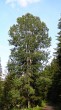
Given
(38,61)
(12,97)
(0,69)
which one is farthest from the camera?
(0,69)

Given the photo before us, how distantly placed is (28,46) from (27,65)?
306 cm

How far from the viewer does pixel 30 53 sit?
48.7 metres

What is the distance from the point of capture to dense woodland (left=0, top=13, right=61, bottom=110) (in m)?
47.4

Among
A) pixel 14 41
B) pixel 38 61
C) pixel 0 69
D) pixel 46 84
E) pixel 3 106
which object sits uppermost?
pixel 0 69

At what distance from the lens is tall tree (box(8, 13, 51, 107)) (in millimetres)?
48406

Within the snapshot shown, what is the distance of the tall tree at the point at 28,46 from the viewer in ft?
159

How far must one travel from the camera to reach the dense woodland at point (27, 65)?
4744 cm

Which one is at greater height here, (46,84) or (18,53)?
(18,53)

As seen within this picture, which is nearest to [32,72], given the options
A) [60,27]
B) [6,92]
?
[6,92]

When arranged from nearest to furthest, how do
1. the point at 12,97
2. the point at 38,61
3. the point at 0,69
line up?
the point at 12,97 < the point at 38,61 < the point at 0,69

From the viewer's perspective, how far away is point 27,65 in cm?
4862

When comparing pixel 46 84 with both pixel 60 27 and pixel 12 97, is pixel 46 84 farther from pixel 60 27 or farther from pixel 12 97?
pixel 60 27

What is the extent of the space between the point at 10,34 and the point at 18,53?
3.58 m

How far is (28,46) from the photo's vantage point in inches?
1914
